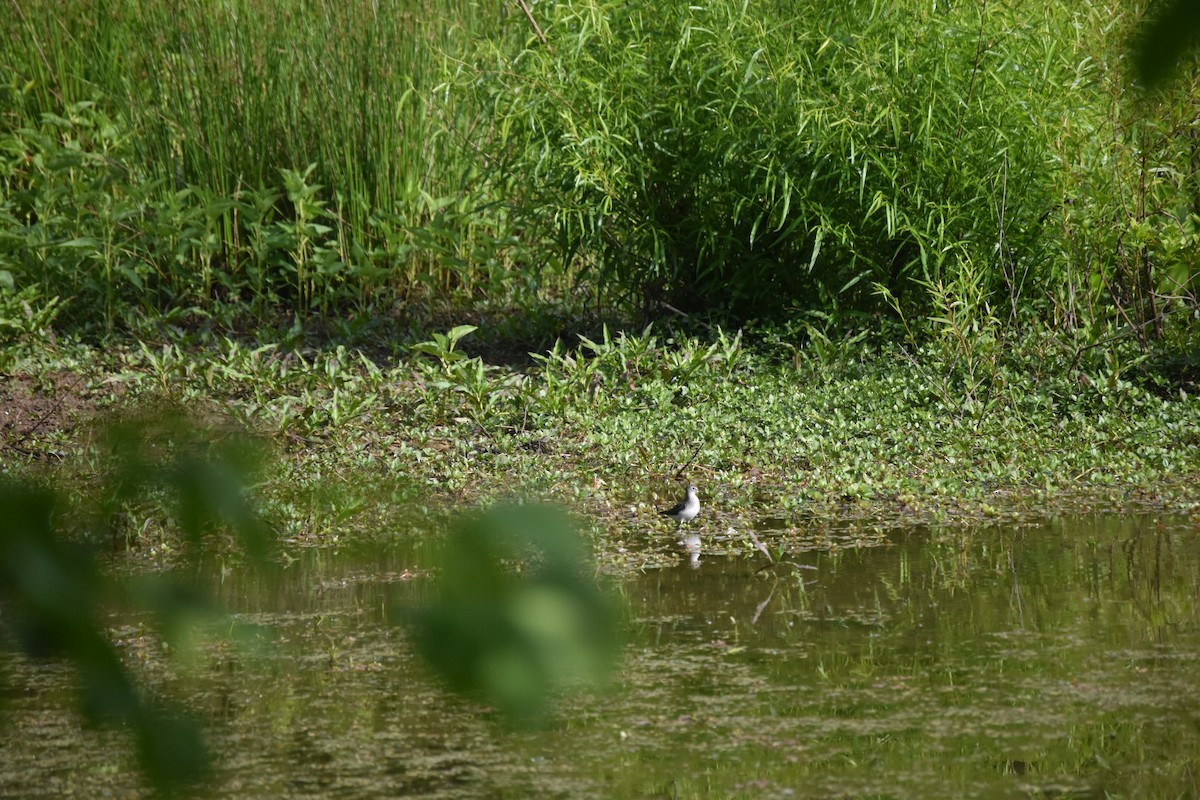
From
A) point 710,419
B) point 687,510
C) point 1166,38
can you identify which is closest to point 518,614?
point 1166,38

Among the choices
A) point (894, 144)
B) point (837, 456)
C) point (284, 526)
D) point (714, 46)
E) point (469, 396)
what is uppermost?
point (714, 46)

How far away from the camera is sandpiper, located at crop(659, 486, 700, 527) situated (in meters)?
3.67

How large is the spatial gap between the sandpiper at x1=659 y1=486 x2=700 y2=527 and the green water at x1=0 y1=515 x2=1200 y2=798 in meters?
0.39

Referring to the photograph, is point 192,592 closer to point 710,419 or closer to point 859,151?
point 710,419

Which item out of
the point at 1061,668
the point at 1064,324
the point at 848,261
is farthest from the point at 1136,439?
the point at 1061,668

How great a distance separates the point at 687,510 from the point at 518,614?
9.95 ft

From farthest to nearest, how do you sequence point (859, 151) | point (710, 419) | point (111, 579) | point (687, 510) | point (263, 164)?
point (263, 164) < point (859, 151) < point (710, 419) < point (687, 510) < point (111, 579)

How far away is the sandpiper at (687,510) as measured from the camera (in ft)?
12.0

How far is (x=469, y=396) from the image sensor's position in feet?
15.4

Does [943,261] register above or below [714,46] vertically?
below

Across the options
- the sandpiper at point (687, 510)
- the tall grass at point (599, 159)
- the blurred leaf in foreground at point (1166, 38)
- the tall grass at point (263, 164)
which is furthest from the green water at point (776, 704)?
the tall grass at point (263, 164)

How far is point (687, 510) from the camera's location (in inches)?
144

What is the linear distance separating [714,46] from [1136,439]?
2.08 meters

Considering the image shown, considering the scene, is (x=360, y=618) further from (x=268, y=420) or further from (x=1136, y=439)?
(x=1136, y=439)
